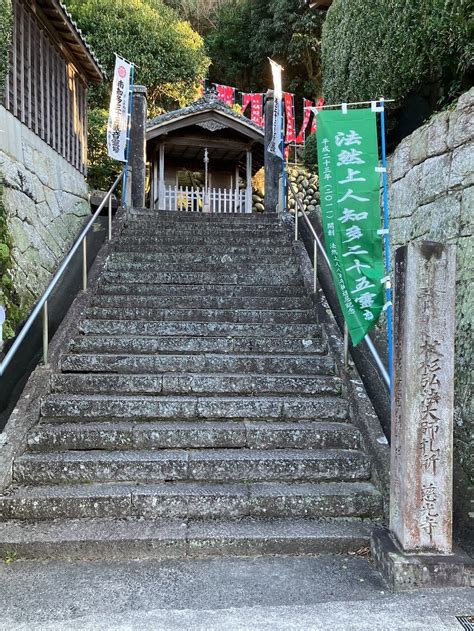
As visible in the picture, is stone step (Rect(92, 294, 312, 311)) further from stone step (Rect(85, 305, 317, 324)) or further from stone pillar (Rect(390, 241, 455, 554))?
stone pillar (Rect(390, 241, 455, 554))

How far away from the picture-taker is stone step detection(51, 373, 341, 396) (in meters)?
4.49

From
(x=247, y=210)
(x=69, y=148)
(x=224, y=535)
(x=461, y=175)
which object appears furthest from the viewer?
(x=247, y=210)

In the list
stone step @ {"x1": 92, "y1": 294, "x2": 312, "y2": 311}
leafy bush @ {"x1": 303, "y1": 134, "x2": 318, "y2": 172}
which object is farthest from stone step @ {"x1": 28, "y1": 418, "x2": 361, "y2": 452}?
leafy bush @ {"x1": 303, "y1": 134, "x2": 318, "y2": 172}

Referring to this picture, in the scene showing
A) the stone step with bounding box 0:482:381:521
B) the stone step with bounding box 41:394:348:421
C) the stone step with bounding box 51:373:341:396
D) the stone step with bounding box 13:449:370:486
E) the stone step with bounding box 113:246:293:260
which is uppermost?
the stone step with bounding box 113:246:293:260

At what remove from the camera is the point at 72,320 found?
5.20 meters

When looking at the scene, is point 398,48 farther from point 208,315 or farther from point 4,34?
point 4,34

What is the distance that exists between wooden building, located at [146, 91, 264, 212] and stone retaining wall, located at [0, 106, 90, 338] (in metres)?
4.10

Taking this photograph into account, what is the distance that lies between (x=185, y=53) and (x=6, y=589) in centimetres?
1670

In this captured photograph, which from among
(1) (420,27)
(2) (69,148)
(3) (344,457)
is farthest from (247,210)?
(3) (344,457)

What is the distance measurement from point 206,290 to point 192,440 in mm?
2568

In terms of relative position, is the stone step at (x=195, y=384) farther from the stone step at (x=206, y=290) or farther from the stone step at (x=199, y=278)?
the stone step at (x=199, y=278)

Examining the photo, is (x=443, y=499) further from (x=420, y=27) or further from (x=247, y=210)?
(x=247, y=210)

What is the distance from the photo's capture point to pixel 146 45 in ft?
50.8

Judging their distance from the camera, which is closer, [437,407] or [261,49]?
[437,407]
